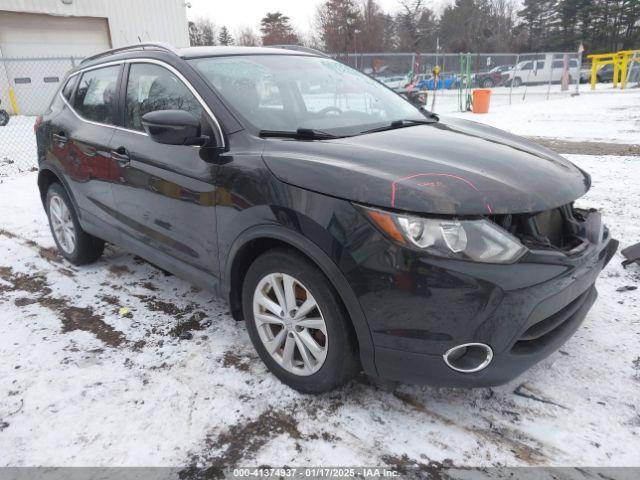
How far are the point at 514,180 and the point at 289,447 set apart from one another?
5.14ft

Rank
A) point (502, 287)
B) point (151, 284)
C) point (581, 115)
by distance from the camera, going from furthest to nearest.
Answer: point (581, 115)
point (151, 284)
point (502, 287)

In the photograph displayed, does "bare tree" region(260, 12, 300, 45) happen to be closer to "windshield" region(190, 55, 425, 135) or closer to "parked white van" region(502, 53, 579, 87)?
"parked white van" region(502, 53, 579, 87)

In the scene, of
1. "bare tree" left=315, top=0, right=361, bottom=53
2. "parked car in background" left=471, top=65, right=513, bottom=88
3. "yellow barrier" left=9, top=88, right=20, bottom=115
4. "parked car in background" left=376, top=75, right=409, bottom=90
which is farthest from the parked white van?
"yellow barrier" left=9, top=88, right=20, bottom=115

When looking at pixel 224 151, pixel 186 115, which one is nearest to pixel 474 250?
pixel 224 151

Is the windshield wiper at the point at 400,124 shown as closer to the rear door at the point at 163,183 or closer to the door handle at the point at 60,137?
the rear door at the point at 163,183

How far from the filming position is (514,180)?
2166 millimetres

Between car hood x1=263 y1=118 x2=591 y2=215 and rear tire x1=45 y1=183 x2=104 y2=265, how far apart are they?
2494 mm

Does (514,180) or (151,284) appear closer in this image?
(514,180)

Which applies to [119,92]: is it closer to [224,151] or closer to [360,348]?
[224,151]

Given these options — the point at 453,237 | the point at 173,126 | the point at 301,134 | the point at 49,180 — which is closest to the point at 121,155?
the point at 173,126

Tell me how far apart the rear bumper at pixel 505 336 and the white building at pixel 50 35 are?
18510 mm

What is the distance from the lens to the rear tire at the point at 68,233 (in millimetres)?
4121

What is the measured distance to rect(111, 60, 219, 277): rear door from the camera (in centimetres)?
269

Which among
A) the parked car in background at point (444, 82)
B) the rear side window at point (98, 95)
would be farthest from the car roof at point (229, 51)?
the parked car in background at point (444, 82)
